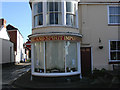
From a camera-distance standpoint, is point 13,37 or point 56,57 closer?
point 56,57

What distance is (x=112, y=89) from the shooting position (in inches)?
362

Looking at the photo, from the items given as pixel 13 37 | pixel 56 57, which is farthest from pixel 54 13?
pixel 13 37

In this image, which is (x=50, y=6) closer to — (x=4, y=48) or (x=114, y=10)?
(x=114, y=10)

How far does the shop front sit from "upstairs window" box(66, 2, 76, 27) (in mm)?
1151

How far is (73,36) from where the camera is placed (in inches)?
477

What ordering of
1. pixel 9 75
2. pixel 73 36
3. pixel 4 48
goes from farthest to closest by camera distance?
pixel 4 48, pixel 9 75, pixel 73 36

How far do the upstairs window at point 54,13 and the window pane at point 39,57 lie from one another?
1857mm

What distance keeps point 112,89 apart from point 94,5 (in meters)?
7.15

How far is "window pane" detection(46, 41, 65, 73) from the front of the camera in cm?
1212

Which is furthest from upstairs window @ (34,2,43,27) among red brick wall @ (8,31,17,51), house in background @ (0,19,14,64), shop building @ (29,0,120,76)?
red brick wall @ (8,31,17,51)

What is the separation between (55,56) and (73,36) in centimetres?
196

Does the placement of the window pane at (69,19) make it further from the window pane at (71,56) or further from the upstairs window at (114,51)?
the upstairs window at (114,51)

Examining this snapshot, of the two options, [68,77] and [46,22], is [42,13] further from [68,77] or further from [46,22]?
[68,77]

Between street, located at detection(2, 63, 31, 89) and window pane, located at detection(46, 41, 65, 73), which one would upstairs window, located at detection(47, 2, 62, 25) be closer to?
window pane, located at detection(46, 41, 65, 73)
